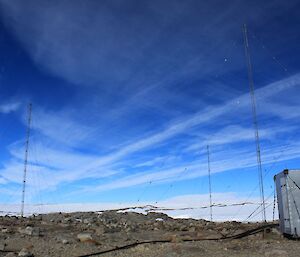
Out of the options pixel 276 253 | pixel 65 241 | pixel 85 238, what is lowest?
pixel 276 253

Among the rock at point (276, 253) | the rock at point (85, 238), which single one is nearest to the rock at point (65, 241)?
the rock at point (85, 238)

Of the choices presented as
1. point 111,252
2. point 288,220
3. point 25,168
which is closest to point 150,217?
point 25,168

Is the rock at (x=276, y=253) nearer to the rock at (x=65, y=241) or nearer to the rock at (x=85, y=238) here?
the rock at (x=85, y=238)

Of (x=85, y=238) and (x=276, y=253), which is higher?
(x=85, y=238)

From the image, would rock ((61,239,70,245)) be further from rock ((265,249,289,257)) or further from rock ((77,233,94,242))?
rock ((265,249,289,257))

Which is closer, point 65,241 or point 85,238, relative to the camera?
point 65,241

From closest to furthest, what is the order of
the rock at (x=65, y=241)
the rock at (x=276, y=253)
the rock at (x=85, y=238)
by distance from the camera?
the rock at (x=276, y=253)
the rock at (x=65, y=241)
the rock at (x=85, y=238)

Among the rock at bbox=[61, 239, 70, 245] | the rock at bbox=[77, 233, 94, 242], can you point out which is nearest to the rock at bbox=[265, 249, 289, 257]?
the rock at bbox=[77, 233, 94, 242]

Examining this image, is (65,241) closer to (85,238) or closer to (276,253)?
(85,238)

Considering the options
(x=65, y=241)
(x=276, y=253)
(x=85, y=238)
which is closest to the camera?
(x=276, y=253)

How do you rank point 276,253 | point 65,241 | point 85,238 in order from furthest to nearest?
point 85,238, point 65,241, point 276,253

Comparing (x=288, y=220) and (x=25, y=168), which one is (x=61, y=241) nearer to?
(x=288, y=220)

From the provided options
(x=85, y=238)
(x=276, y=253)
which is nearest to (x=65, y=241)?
(x=85, y=238)

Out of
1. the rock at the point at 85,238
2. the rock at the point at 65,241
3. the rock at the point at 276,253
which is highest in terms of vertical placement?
the rock at the point at 85,238
